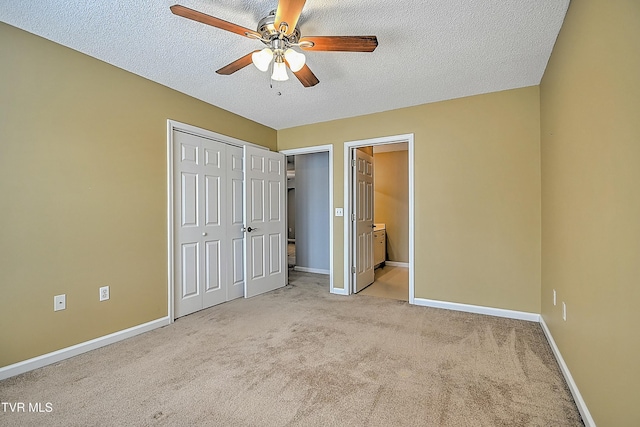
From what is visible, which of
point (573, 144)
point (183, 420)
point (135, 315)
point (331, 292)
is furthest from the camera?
point (331, 292)

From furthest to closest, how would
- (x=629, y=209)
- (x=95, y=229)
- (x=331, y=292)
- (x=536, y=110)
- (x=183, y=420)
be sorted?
(x=331, y=292), (x=536, y=110), (x=95, y=229), (x=183, y=420), (x=629, y=209)

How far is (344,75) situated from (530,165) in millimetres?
2161

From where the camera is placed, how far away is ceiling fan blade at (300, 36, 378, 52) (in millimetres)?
1808

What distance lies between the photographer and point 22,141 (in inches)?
83.4

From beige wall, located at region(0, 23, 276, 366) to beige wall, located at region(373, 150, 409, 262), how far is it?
451cm

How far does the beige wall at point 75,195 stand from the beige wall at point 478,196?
287cm

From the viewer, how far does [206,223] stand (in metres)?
3.49

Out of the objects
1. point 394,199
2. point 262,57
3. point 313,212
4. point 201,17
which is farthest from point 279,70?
point 394,199

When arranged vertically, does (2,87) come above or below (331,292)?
above

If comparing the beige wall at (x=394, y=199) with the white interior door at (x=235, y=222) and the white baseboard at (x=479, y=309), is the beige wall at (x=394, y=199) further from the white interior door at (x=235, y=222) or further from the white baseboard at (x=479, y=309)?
the white interior door at (x=235, y=222)

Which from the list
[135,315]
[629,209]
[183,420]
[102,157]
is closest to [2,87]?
[102,157]

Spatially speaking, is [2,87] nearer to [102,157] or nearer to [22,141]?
[22,141]

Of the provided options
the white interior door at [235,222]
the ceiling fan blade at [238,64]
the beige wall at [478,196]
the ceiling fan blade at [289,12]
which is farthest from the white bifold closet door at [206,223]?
the beige wall at [478,196]

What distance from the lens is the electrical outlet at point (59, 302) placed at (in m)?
2.27
